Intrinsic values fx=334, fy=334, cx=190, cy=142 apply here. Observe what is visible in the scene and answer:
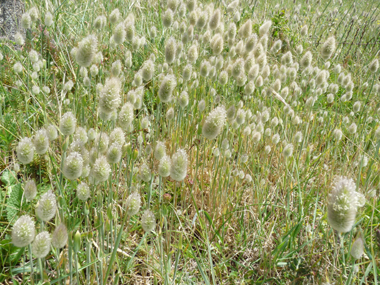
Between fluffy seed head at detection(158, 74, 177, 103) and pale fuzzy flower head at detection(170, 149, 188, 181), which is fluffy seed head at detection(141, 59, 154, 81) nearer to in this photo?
fluffy seed head at detection(158, 74, 177, 103)

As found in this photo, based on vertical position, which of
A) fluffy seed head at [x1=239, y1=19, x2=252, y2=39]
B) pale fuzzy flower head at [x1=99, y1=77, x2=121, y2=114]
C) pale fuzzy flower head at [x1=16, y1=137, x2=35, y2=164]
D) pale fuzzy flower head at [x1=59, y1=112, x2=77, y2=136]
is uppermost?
fluffy seed head at [x1=239, y1=19, x2=252, y2=39]

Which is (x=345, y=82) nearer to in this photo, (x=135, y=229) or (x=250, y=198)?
(x=250, y=198)

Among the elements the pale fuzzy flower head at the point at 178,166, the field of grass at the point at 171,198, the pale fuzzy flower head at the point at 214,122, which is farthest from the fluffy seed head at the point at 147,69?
the pale fuzzy flower head at the point at 178,166

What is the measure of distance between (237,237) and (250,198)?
30cm

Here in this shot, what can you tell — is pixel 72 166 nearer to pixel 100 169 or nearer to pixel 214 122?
pixel 100 169

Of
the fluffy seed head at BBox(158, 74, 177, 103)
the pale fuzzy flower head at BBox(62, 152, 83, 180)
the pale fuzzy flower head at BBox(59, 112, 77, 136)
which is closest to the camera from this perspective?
the pale fuzzy flower head at BBox(62, 152, 83, 180)

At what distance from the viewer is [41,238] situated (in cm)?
86

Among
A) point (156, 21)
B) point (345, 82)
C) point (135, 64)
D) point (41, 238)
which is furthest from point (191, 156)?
point (156, 21)

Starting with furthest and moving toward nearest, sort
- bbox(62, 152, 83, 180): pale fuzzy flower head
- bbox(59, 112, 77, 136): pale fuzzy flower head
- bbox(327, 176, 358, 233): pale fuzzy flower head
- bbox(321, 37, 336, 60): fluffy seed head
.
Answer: bbox(321, 37, 336, 60): fluffy seed head, bbox(59, 112, 77, 136): pale fuzzy flower head, bbox(62, 152, 83, 180): pale fuzzy flower head, bbox(327, 176, 358, 233): pale fuzzy flower head

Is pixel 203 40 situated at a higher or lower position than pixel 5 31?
higher

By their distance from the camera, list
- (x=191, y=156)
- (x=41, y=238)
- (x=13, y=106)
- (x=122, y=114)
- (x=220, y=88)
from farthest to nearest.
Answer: (x=220, y=88), (x=13, y=106), (x=191, y=156), (x=122, y=114), (x=41, y=238)

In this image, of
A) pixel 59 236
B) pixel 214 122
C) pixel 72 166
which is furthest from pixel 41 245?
pixel 214 122

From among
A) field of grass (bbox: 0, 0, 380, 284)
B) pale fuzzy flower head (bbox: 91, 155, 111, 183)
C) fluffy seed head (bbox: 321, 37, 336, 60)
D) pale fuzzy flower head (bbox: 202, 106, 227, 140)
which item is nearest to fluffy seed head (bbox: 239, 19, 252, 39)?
field of grass (bbox: 0, 0, 380, 284)

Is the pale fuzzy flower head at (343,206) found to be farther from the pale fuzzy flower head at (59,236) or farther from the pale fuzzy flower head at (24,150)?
the pale fuzzy flower head at (24,150)
